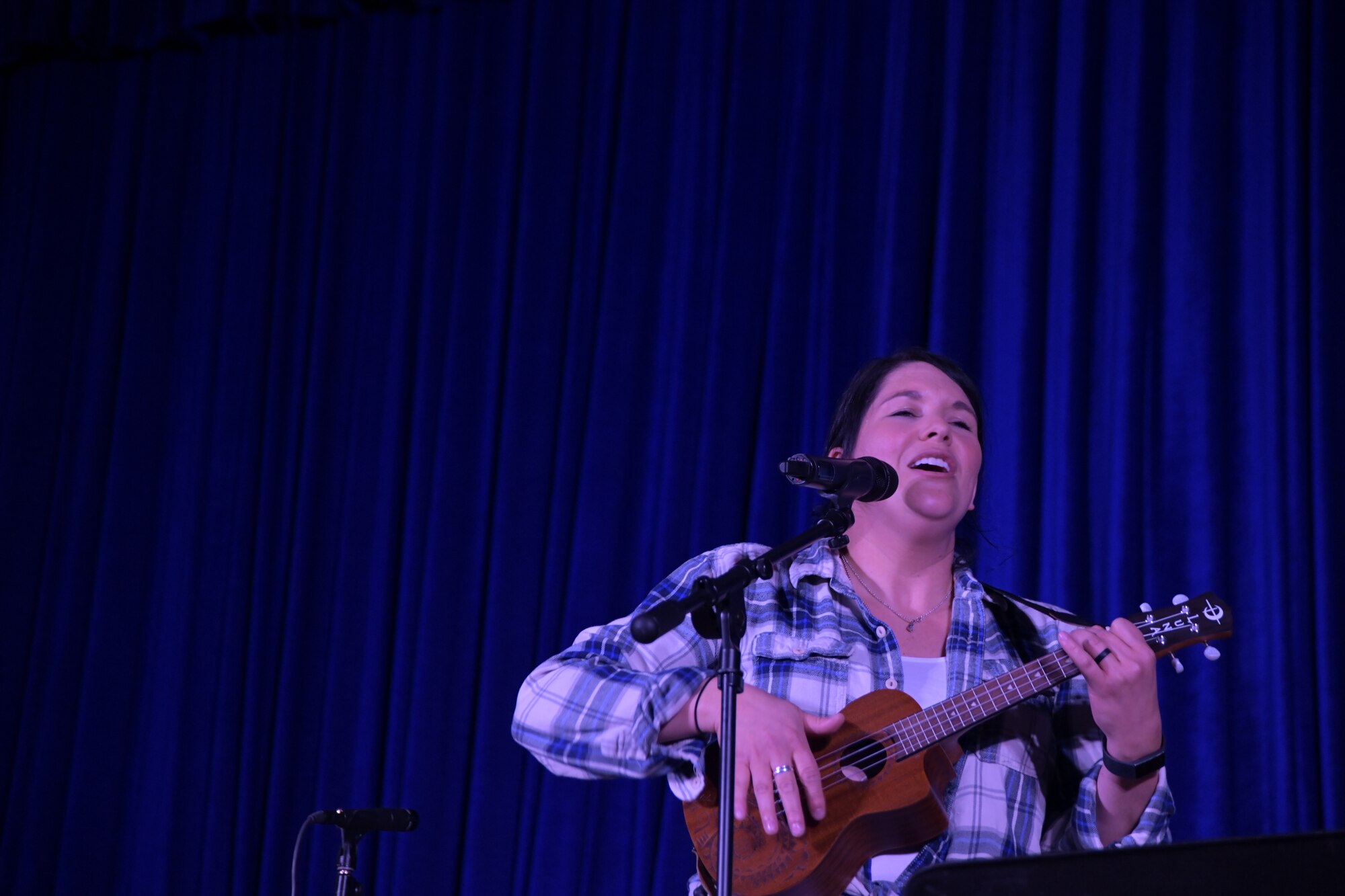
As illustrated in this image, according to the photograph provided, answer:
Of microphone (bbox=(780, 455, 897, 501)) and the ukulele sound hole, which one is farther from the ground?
microphone (bbox=(780, 455, 897, 501))

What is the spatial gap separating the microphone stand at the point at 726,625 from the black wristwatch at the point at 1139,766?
2.14ft

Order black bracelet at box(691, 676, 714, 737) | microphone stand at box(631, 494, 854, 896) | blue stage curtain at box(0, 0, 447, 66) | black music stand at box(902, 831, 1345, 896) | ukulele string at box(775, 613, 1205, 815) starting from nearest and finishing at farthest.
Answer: black music stand at box(902, 831, 1345, 896) → microphone stand at box(631, 494, 854, 896) → black bracelet at box(691, 676, 714, 737) → ukulele string at box(775, 613, 1205, 815) → blue stage curtain at box(0, 0, 447, 66)

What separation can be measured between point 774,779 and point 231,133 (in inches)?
122

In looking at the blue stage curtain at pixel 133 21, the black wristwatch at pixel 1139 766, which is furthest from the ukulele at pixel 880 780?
the blue stage curtain at pixel 133 21

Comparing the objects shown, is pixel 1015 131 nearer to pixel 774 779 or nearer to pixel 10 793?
pixel 774 779

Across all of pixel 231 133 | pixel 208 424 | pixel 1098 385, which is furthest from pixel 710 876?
pixel 231 133

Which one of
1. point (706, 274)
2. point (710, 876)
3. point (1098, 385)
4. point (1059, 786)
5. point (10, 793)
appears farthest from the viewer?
point (10, 793)

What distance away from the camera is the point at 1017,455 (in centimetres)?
270

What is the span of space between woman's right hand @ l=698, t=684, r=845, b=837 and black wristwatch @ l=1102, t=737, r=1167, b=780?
47cm

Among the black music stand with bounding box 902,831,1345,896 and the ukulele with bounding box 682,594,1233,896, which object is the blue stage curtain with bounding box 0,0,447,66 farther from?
the black music stand with bounding box 902,831,1345,896

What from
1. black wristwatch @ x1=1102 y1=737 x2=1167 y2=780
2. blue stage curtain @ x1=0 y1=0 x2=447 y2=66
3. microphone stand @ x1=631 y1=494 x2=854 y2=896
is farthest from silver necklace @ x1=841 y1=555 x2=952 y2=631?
blue stage curtain @ x1=0 y1=0 x2=447 y2=66

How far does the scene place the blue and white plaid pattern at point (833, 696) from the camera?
174 centimetres

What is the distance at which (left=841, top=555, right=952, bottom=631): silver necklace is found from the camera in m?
2.07

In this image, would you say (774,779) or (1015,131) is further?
(1015,131)
